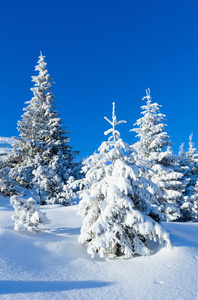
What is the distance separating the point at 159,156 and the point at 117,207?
10.6m

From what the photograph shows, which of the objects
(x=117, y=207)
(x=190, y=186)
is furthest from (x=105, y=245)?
(x=190, y=186)

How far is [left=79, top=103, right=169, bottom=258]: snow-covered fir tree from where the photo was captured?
562cm

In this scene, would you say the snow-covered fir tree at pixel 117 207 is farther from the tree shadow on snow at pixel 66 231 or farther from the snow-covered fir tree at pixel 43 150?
the snow-covered fir tree at pixel 43 150

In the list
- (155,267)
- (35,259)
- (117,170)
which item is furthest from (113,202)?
(35,259)

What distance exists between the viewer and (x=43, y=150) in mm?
19906

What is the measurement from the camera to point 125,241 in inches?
229

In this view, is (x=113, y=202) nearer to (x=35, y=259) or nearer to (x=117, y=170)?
(x=117, y=170)

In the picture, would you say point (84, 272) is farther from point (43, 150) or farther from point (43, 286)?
point (43, 150)

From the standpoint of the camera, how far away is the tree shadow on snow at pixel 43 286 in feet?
12.7

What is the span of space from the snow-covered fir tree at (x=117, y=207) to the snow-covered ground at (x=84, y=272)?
44cm

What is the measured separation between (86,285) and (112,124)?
4.75 meters

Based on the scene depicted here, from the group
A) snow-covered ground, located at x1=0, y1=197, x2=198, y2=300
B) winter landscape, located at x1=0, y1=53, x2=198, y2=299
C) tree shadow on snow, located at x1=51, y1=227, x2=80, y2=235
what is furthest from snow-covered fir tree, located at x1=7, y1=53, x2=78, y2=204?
snow-covered ground, located at x1=0, y1=197, x2=198, y2=300

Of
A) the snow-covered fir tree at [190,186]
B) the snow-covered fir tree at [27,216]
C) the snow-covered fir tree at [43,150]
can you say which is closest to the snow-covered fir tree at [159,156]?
the snow-covered fir tree at [190,186]

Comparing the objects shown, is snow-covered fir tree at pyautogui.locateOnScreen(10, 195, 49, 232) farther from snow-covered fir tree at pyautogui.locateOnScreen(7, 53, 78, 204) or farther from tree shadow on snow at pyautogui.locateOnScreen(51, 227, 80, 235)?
snow-covered fir tree at pyautogui.locateOnScreen(7, 53, 78, 204)
